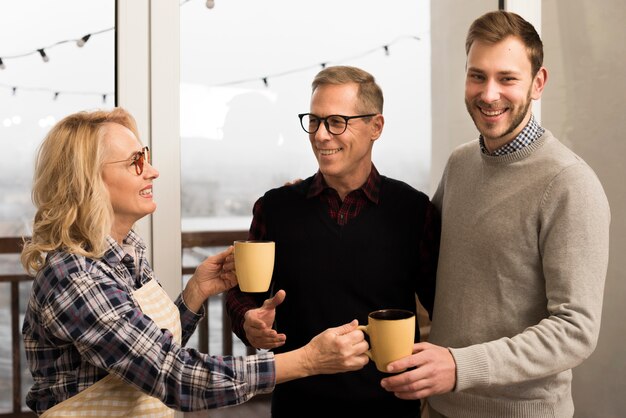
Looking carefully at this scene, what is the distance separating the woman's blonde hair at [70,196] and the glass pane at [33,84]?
49 centimetres

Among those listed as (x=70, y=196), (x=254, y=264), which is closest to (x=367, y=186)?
(x=254, y=264)

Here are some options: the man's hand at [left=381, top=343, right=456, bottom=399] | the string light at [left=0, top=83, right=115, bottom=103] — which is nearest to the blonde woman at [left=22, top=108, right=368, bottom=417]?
the man's hand at [left=381, top=343, right=456, bottom=399]

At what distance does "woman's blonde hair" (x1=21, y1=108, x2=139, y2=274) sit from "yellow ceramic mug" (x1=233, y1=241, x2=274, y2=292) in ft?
1.14

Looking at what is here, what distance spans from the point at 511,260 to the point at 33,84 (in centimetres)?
150

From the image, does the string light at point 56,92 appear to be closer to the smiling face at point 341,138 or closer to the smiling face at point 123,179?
the smiling face at point 123,179

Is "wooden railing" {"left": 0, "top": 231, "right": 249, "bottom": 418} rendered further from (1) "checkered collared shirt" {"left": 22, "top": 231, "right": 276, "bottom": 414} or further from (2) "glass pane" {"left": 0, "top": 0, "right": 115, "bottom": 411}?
(1) "checkered collared shirt" {"left": 22, "top": 231, "right": 276, "bottom": 414}

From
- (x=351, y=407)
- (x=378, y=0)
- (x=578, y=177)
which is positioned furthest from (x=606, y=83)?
(x=351, y=407)

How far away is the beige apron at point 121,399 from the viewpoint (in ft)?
4.78

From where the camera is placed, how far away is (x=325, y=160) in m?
1.86

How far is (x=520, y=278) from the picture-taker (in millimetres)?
1554

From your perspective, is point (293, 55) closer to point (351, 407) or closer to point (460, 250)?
point (460, 250)

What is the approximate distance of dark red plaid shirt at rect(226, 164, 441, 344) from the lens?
6.23 ft

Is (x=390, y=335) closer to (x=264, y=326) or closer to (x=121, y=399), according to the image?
(x=264, y=326)

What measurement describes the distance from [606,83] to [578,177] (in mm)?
1135
